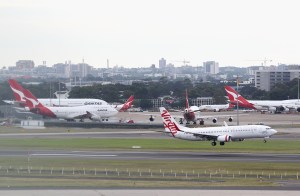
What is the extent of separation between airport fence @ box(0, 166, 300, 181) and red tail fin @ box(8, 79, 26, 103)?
98755 millimetres

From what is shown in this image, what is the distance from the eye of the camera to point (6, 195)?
61.2 meters

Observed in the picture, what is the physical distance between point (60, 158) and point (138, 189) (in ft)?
91.2

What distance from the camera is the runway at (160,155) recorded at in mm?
90438

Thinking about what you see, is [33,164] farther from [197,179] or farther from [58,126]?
[58,126]

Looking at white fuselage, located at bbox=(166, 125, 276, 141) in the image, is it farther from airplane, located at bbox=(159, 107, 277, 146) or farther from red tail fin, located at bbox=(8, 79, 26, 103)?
red tail fin, located at bbox=(8, 79, 26, 103)

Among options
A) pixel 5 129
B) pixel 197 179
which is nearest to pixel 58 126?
pixel 5 129

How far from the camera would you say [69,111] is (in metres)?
180

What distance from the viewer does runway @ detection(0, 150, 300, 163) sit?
9044 centimetres

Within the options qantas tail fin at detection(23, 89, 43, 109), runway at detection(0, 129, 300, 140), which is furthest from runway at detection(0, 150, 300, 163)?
qantas tail fin at detection(23, 89, 43, 109)

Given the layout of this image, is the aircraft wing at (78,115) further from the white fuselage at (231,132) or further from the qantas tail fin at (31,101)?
the white fuselage at (231,132)

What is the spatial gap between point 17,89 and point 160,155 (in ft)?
297

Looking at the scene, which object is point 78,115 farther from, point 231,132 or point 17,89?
point 231,132

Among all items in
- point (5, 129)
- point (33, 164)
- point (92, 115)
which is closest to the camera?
point (33, 164)

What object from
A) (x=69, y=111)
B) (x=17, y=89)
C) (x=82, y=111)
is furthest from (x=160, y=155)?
(x=17, y=89)
